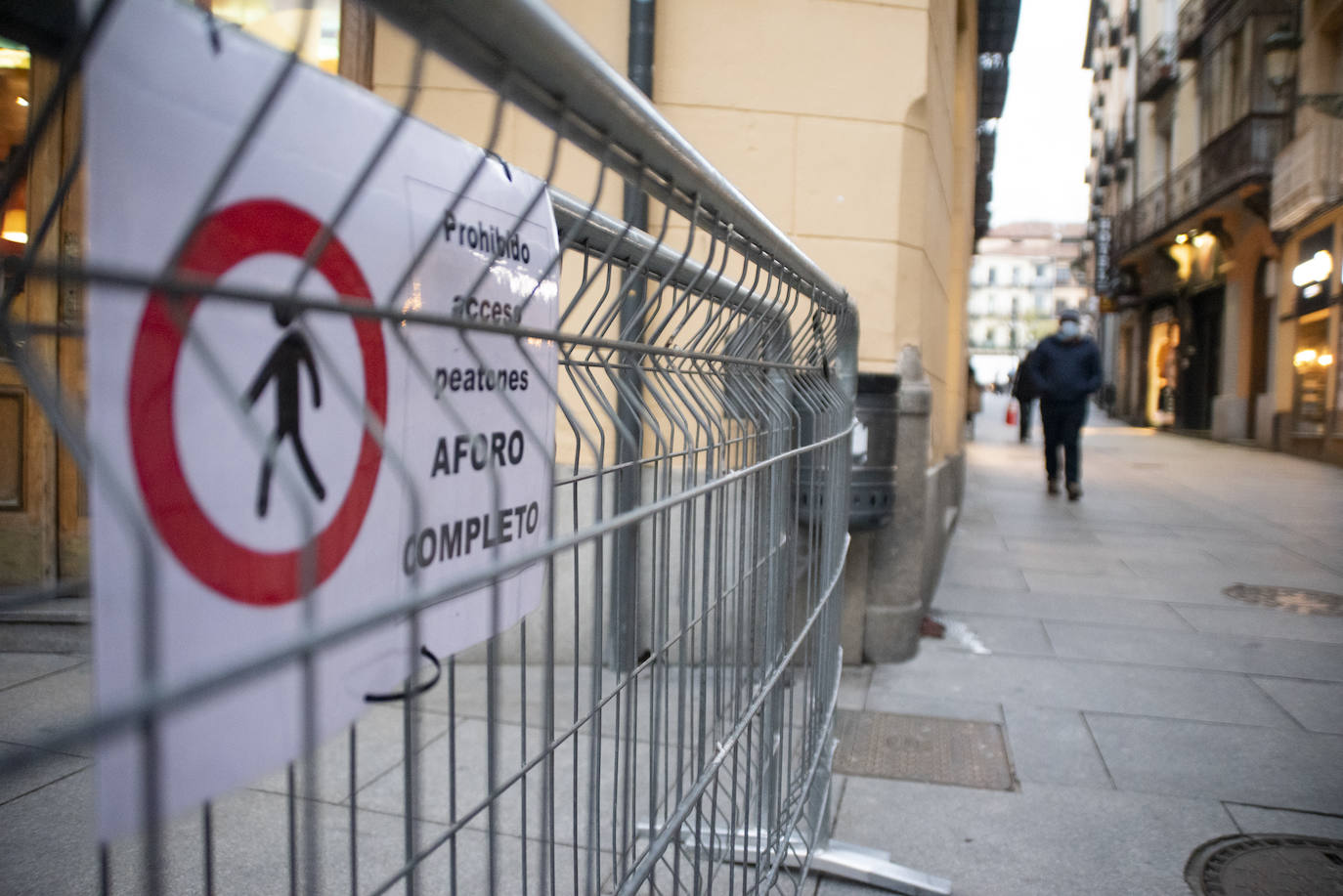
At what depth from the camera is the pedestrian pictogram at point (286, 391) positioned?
0.65 m

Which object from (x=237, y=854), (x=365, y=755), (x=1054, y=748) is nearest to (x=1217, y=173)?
(x=1054, y=748)

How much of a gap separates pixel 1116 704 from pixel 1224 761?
58 cm

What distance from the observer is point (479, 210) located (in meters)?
1.00

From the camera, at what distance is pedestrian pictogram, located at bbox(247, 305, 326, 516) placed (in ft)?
2.13

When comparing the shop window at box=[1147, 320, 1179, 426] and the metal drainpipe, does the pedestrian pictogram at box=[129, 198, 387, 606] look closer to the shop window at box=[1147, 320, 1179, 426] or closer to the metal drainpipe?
the metal drainpipe

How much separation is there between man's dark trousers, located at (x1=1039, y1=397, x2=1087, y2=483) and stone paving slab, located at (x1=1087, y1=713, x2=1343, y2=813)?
5.94 m

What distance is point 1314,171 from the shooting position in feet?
45.6

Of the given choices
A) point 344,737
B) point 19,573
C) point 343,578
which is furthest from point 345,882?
point 19,573

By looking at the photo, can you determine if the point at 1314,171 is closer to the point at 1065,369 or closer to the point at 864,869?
the point at 1065,369

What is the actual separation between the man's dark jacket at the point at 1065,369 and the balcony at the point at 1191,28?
14606mm

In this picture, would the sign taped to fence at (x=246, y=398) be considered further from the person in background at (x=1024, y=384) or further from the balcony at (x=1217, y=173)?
the balcony at (x=1217, y=173)

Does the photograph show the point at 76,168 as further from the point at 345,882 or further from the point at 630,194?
the point at 630,194

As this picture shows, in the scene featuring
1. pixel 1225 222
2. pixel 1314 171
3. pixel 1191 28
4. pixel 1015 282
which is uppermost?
pixel 1015 282

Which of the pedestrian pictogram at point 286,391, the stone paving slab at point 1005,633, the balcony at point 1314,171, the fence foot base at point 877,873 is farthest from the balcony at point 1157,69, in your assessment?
the pedestrian pictogram at point 286,391
